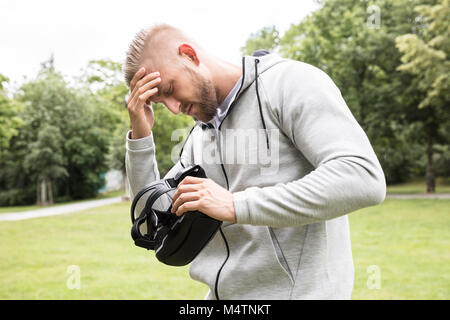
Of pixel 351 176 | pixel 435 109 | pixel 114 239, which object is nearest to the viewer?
pixel 351 176

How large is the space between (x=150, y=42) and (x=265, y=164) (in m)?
0.56

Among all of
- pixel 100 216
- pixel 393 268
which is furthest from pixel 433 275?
pixel 100 216

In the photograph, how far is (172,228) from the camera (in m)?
1.32

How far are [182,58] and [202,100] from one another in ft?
0.50

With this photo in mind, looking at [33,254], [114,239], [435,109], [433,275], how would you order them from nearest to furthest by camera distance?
1. [433,275]
2. [33,254]
3. [114,239]
4. [435,109]

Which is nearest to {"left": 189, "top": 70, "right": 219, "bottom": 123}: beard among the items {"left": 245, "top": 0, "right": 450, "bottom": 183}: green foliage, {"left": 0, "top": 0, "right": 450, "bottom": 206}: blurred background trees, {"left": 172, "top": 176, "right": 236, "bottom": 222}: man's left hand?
{"left": 172, "top": 176, "right": 236, "bottom": 222}: man's left hand

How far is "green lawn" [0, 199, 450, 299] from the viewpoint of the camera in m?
6.80

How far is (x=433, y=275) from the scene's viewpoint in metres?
7.34

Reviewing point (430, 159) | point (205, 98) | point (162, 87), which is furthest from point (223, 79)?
point (430, 159)

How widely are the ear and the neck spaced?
8 cm

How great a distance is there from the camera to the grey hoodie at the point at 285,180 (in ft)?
3.79

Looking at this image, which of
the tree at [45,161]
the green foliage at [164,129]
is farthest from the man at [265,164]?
the tree at [45,161]

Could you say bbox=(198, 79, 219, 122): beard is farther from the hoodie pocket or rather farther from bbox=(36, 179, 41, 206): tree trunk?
bbox=(36, 179, 41, 206): tree trunk

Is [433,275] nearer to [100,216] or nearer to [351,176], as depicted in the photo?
[351,176]
